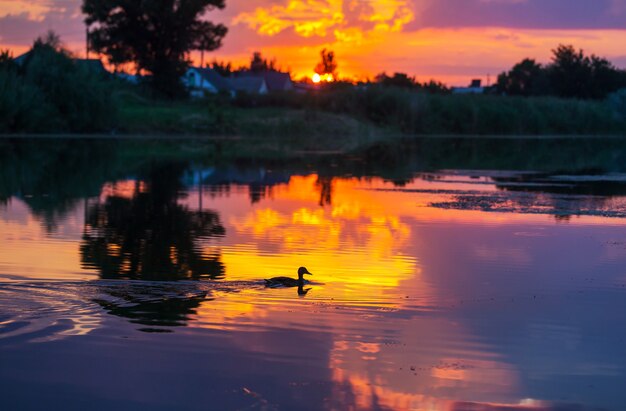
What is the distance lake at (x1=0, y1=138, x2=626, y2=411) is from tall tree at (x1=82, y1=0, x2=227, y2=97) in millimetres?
48204

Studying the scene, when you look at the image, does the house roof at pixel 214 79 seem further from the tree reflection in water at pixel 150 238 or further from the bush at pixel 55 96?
the tree reflection in water at pixel 150 238

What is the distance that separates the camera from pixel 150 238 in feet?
63.0

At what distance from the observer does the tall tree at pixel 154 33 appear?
248ft

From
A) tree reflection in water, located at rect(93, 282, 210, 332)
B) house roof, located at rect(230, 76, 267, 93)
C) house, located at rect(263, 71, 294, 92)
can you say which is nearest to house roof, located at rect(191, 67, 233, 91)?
house roof, located at rect(230, 76, 267, 93)

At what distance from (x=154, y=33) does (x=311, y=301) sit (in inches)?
2610

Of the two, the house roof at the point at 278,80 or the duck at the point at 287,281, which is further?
the house roof at the point at 278,80

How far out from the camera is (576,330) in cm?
1207

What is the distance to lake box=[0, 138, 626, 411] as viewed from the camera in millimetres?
9523

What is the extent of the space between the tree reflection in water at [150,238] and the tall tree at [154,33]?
159ft

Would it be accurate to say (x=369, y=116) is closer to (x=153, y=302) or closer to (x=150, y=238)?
(x=150, y=238)

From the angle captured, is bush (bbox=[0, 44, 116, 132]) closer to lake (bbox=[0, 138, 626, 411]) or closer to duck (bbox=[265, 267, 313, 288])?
lake (bbox=[0, 138, 626, 411])

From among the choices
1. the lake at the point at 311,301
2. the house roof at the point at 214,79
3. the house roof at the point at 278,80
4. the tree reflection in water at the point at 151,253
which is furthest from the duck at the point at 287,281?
the house roof at the point at 278,80

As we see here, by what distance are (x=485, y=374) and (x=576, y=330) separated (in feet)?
8.00

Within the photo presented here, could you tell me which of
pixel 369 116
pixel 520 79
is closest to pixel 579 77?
pixel 520 79
